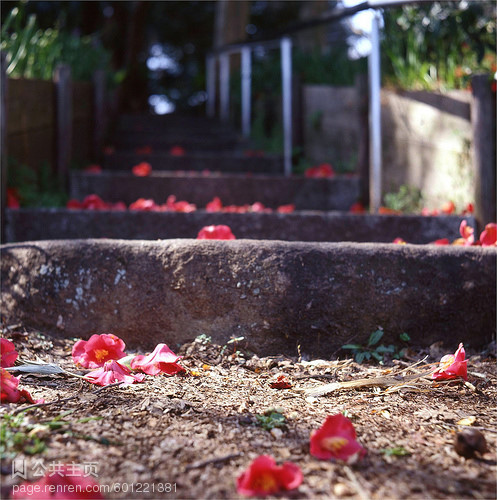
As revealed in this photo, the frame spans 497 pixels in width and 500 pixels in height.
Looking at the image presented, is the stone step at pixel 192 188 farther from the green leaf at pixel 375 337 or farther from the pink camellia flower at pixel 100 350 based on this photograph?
the pink camellia flower at pixel 100 350

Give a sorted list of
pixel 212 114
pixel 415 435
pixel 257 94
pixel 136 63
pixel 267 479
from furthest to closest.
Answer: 1. pixel 136 63
2. pixel 212 114
3. pixel 257 94
4. pixel 415 435
5. pixel 267 479

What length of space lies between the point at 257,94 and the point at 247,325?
6.60 meters

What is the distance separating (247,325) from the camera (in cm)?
204

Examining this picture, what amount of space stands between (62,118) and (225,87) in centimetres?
437

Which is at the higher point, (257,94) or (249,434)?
(257,94)

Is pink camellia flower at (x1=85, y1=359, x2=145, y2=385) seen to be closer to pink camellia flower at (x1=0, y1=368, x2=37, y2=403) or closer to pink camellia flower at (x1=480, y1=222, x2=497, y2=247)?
pink camellia flower at (x1=0, y1=368, x2=37, y2=403)

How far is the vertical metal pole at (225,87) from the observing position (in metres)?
8.66

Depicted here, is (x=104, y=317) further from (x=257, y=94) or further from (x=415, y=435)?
(x=257, y=94)

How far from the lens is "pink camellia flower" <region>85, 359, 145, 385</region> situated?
1648mm

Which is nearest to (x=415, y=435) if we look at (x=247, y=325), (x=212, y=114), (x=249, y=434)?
(x=249, y=434)

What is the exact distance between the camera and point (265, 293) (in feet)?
6.69

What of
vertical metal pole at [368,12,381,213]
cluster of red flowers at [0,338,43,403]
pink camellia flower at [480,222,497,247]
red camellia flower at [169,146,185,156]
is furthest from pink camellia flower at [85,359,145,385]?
red camellia flower at [169,146,185,156]

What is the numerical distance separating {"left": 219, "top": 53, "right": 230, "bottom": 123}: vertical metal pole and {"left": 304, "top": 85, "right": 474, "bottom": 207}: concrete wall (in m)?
3.12

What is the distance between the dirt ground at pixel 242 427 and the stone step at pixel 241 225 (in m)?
0.96
